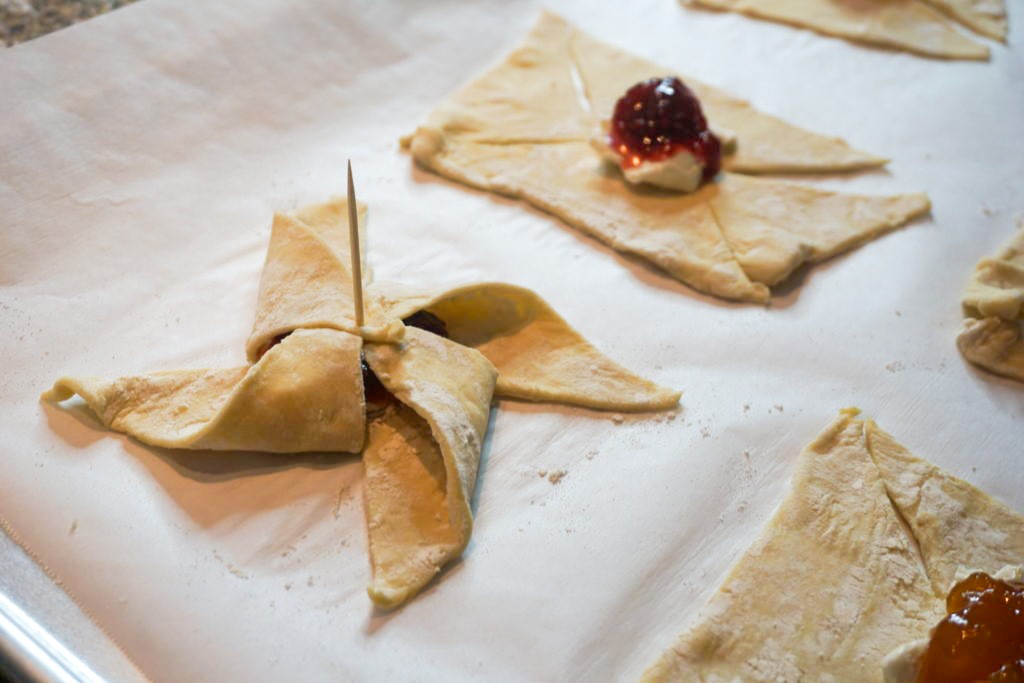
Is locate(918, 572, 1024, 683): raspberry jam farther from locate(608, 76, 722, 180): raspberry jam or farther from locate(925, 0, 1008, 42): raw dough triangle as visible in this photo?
locate(925, 0, 1008, 42): raw dough triangle

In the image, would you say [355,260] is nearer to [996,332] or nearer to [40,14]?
[996,332]

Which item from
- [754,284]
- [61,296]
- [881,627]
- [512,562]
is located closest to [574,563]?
[512,562]

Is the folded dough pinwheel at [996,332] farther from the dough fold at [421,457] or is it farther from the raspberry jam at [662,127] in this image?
the dough fold at [421,457]

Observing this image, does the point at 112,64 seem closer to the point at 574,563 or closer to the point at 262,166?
the point at 262,166

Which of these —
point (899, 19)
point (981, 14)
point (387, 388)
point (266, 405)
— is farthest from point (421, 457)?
point (981, 14)

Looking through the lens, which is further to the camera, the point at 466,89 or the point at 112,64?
the point at 466,89
